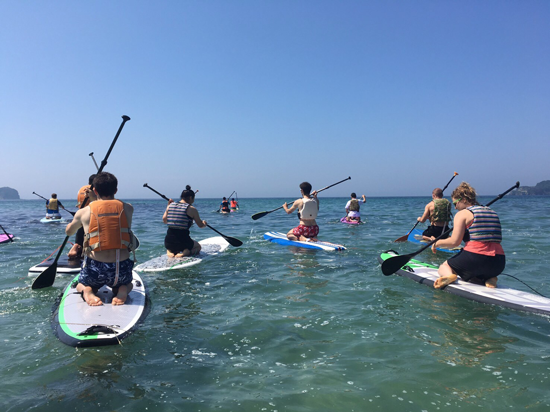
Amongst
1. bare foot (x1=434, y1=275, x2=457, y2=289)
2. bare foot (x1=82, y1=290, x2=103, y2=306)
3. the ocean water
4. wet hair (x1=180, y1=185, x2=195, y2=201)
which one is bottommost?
the ocean water

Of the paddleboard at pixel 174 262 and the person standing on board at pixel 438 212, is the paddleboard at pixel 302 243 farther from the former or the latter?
the person standing on board at pixel 438 212

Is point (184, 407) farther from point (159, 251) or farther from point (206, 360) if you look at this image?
point (159, 251)

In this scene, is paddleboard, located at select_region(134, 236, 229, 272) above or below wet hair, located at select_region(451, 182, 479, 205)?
below

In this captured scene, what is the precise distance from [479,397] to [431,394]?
1.30 feet

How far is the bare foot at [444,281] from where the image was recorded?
5.74m

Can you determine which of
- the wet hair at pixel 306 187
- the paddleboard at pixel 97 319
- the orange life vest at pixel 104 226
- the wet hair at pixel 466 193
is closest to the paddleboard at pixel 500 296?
the wet hair at pixel 466 193

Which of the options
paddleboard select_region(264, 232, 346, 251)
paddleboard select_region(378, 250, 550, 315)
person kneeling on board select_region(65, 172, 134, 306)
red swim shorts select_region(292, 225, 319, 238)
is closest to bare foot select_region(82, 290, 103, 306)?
person kneeling on board select_region(65, 172, 134, 306)

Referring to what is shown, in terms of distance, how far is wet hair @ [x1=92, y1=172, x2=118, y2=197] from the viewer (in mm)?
4523

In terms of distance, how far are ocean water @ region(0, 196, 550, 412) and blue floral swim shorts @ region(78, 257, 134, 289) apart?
758 millimetres

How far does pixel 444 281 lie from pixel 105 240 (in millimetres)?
Answer: 5328

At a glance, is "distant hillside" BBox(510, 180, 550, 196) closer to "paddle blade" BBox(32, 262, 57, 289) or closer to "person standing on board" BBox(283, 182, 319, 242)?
"person standing on board" BBox(283, 182, 319, 242)

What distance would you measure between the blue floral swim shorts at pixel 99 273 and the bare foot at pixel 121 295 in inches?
4.1

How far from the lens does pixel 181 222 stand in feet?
27.1

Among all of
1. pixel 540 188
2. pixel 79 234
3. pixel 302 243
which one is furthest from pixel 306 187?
pixel 540 188
